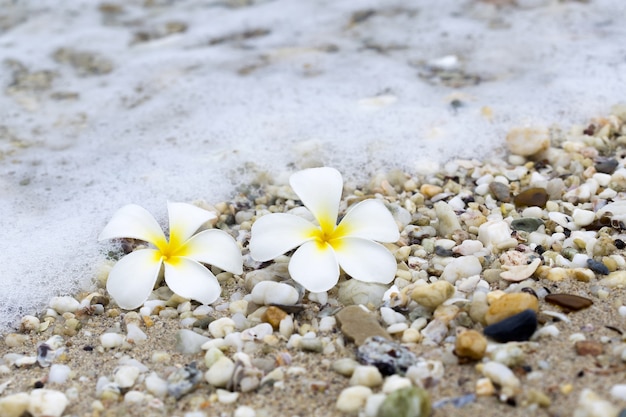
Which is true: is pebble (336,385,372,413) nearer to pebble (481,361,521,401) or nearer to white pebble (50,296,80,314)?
pebble (481,361,521,401)

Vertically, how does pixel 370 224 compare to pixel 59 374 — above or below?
above

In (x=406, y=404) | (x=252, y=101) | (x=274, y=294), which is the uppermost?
(x=406, y=404)

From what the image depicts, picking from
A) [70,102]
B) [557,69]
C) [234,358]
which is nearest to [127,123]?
[70,102]

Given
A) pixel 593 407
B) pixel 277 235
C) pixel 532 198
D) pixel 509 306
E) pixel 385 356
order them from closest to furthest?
pixel 593 407 < pixel 385 356 < pixel 509 306 < pixel 277 235 < pixel 532 198

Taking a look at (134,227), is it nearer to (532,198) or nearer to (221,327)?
(221,327)

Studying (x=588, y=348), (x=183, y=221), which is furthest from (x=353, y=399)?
(x=183, y=221)

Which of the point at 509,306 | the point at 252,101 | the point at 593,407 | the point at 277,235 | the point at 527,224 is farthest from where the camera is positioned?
the point at 252,101

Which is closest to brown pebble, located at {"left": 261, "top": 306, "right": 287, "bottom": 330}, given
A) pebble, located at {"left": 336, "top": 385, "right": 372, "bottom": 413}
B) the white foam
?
pebble, located at {"left": 336, "top": 385, "right": 372, "bottom": 413}
